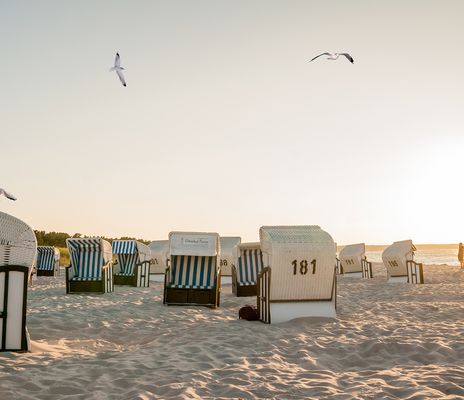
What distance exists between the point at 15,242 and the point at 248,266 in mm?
11059

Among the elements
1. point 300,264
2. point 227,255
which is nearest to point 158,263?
point 227,255

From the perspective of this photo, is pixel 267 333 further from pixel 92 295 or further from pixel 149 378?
pixel 92 295

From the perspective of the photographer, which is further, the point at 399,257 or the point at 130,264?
the point at 399,257

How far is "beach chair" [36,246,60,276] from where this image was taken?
1155 inches

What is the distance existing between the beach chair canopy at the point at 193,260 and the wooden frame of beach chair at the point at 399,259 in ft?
43.8

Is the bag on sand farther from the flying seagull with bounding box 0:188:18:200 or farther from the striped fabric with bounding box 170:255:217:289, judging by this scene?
the flying seagull with bounding box 0:188:18:200

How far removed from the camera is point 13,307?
691 centimetres

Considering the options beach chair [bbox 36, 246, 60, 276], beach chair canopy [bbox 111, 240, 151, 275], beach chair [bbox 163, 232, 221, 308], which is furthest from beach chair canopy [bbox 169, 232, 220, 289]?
beach chair [bbox 36, 246, 60, 276]

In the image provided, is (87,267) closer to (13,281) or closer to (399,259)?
(13,281)

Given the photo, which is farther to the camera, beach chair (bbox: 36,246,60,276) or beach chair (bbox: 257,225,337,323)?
beach chair (bbox: 36,246,60,276)

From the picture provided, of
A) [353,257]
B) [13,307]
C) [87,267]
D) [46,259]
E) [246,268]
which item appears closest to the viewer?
[13,307]

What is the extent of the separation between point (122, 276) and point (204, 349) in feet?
51.5

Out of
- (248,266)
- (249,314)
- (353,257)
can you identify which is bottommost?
(249,314)

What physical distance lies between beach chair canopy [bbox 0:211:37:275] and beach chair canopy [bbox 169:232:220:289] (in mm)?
6593
